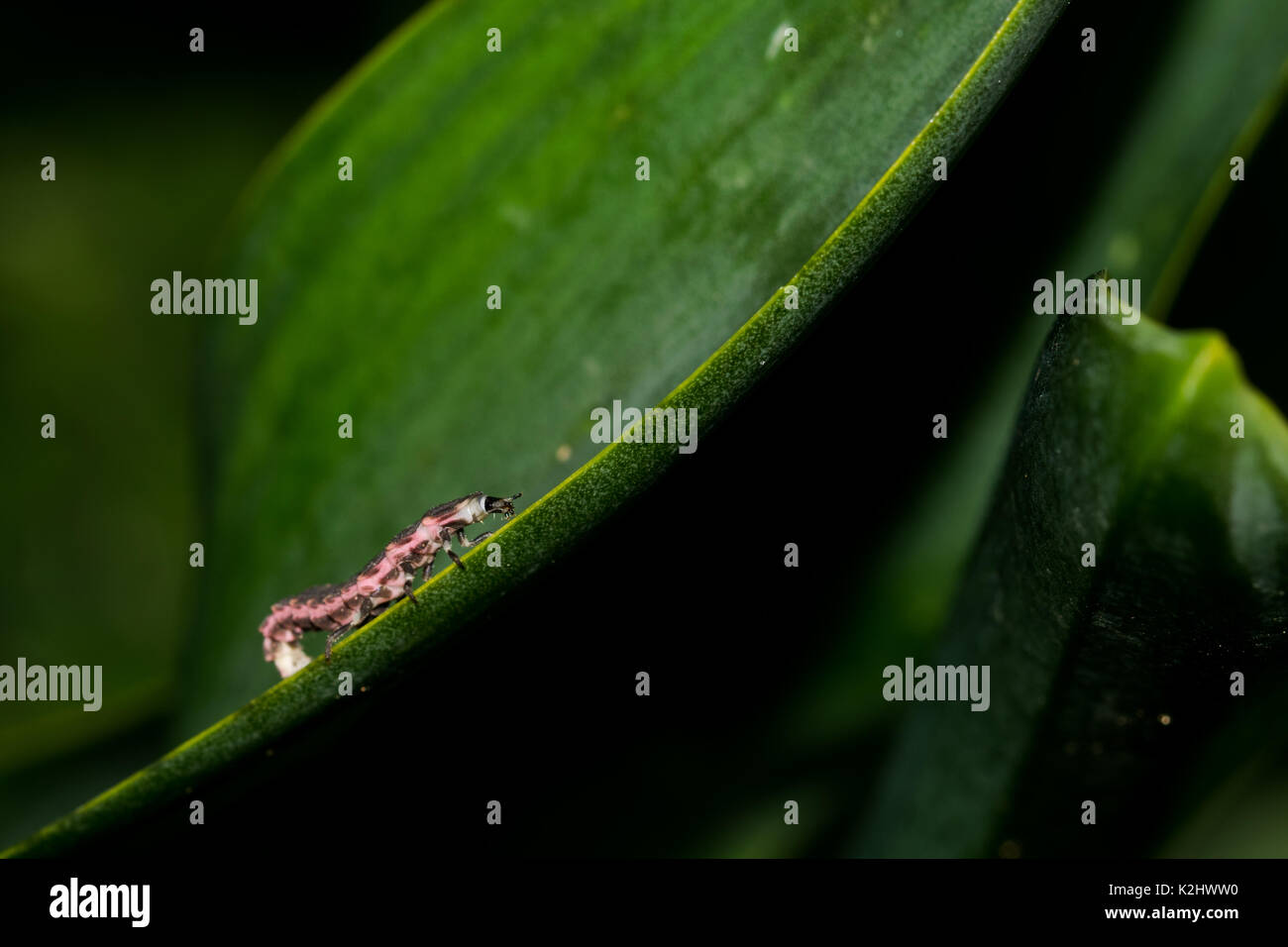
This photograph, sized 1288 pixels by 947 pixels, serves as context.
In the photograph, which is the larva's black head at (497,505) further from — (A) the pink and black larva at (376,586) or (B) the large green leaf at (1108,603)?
(B) the large green leaf at (1108,603)

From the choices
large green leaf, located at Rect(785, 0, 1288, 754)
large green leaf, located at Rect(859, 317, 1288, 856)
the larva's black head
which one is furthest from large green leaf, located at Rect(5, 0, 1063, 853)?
large green leaf, located at Rect(785, 0, 1288, 754)

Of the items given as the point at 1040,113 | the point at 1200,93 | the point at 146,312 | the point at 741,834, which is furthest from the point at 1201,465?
the point at 146,312

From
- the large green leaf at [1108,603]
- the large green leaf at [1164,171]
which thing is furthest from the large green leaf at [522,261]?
the large green leaf at [1164,171]

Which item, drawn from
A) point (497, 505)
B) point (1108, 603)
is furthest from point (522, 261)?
point (1108, 603)

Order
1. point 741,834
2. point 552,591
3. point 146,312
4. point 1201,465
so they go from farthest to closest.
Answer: point 146,312, point 741,834, point 552,591, point 1201,465

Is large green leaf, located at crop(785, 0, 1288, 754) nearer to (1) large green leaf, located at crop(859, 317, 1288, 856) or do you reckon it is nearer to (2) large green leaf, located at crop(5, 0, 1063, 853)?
(1) large green leaf, located at crop(859, 317, 1288, 856)

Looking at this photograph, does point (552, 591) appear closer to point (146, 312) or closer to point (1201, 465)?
point (1201, 465)

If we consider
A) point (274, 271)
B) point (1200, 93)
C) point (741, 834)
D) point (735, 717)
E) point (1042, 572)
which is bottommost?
point (741, 834)
